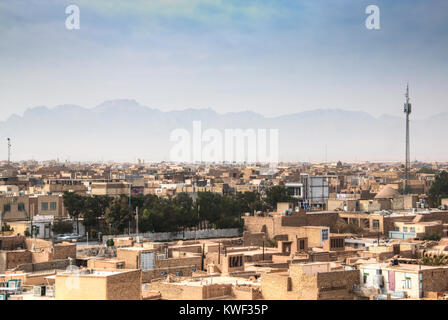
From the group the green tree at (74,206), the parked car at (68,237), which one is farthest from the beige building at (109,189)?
the parked car at (68,237)

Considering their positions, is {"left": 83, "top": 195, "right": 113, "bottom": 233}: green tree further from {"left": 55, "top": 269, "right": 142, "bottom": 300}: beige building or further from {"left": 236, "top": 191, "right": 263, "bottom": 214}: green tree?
{"left": 55, "top": 269, "right": 142, "bottom": 300}: beige building

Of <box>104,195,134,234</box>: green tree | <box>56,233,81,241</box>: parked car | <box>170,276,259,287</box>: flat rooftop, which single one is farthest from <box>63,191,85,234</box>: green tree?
<box>170,276,259,287</box>: flat rooftop

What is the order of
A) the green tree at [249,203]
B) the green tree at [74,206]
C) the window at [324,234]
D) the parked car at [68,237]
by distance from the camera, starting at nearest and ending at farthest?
the window at [324,234] < the parked car at [68,237] < the green tree at [74,206] < the green tree at [249,203]

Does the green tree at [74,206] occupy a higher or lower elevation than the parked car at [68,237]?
higher

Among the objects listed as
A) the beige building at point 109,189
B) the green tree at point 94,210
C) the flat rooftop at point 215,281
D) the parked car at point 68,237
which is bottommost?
the parked car at point 68,237

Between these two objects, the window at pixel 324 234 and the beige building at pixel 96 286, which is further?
the window at pixel 324 234

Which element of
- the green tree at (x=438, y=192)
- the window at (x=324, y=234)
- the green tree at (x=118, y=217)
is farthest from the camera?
the green tree at (x=438, y=192)

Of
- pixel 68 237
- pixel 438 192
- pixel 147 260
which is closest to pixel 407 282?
pixel 147 260

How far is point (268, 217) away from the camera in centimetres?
2577

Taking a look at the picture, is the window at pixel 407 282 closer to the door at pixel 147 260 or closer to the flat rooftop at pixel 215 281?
the flat rooftop at pixel 215 281
